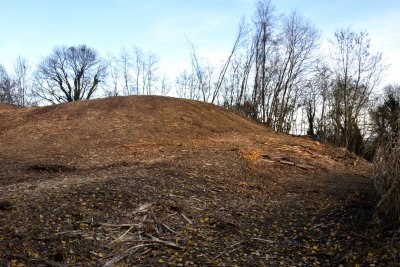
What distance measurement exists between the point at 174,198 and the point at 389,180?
2.88 m

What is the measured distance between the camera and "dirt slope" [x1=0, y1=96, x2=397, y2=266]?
13.5ft

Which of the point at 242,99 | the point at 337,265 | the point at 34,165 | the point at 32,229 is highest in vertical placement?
the point at 242,99

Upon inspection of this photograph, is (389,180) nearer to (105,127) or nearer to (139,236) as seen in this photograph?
(139,236)

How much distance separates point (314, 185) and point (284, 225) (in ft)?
7.85

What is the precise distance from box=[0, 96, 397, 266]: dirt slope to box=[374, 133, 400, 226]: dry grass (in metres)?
0.27

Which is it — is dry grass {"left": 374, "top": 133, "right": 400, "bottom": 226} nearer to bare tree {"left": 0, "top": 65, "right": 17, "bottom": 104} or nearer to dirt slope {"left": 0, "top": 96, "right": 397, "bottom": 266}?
dirt slope {"left": 0, "top": 96, "right": 397, "bottom": 266}

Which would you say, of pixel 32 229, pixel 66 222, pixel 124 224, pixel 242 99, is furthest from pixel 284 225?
pixel 242 99

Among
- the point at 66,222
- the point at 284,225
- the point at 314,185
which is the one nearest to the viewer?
the point at 66,222

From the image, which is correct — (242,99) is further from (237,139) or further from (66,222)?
(66,222)

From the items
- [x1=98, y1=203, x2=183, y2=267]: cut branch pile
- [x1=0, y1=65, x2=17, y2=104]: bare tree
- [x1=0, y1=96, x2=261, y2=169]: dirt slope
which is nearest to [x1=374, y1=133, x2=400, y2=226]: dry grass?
[x1=98, y1=203, x2=183, y2=267]: cut branch pile

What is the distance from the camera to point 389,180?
14.6 feet

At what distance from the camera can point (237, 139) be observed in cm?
1066

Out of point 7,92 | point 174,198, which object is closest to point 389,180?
point 174,198

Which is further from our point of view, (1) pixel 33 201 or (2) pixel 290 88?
(2) pixel 290 88
